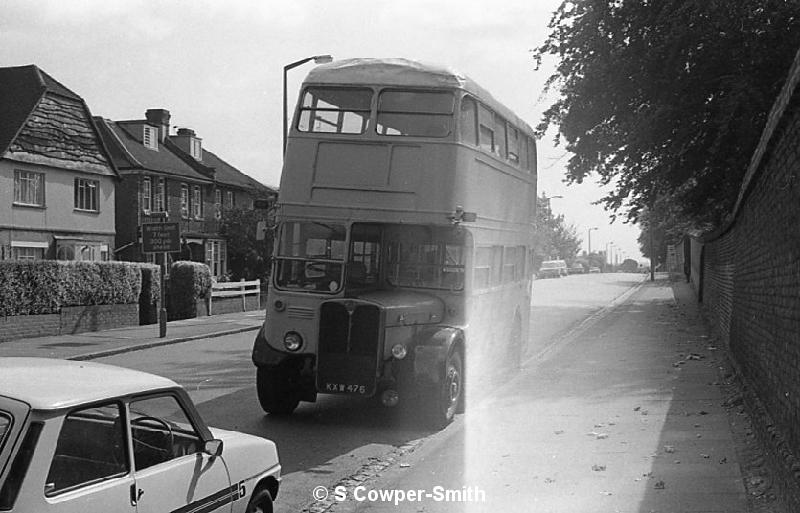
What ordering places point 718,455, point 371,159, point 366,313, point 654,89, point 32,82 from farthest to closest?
1. point 32,82
2. point 654,89
3. point 371,159
4. point 366,313
5. point 718,455

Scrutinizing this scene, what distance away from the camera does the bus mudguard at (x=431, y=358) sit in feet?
34.4

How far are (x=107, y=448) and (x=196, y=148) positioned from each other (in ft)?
168

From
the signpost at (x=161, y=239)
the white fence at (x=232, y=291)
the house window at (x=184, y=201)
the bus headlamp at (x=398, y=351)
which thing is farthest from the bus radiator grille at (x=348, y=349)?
the house window at (x=184, y=201)

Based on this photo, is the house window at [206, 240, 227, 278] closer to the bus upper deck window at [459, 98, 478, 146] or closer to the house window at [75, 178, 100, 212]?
the house window at [75, 178, 100, 212]

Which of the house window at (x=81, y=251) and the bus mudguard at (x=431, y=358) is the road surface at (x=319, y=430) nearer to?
the bus mudguard at (x=431, y=358)

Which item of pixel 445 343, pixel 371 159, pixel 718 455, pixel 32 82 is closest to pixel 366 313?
pixel 445 343

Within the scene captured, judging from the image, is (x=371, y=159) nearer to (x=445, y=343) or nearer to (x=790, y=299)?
(x=445, y=343)

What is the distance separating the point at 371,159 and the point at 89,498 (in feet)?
24.8

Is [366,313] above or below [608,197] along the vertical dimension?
below

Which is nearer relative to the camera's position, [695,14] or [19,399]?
[19,399]

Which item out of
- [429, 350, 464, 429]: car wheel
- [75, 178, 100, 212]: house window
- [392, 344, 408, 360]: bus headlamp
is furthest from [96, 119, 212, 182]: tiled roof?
[392, 344, 408, 360]: bus headlamp

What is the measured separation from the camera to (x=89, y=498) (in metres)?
4.06

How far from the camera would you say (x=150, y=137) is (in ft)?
165

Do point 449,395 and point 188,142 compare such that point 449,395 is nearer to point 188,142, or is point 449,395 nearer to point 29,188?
point 29,188
